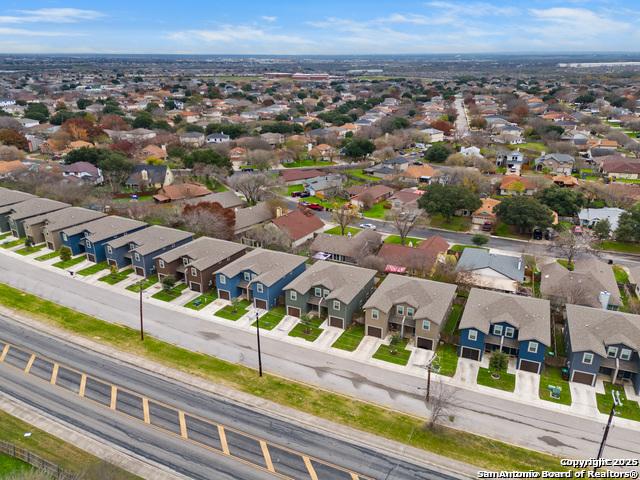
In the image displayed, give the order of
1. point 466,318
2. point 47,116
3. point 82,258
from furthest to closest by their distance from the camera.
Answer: point 47,116 < point 82,258 < point 466,318

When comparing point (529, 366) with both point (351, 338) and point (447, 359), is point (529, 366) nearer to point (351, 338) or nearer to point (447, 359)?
point (447, 359)

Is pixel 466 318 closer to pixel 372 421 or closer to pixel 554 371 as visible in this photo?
pixel 554 371

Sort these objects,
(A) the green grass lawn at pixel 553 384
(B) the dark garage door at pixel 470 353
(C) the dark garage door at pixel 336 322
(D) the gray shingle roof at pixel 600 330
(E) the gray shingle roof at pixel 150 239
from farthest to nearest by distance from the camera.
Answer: (E) the gray shingle roof at pixel 150 239
(C) the dark garage door at pixel 336 322
(B) the dark garage door at pixel 470 353
(D) the gray shingle roof at pixel 600 330
(A) the green grass lawn at pixel 553 384

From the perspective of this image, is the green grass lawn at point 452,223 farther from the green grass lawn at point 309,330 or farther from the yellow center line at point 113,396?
the yellow center line at point 113,396

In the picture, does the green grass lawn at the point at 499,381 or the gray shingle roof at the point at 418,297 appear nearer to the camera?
the green grass lawn at the point at 499,381

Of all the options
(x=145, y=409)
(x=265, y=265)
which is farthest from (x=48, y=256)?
(x=145, y=409)

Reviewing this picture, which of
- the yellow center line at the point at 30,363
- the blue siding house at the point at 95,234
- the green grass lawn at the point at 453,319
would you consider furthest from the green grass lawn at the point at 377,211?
the yellow center line at the point at 30,363

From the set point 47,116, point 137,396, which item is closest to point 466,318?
point 137,396
